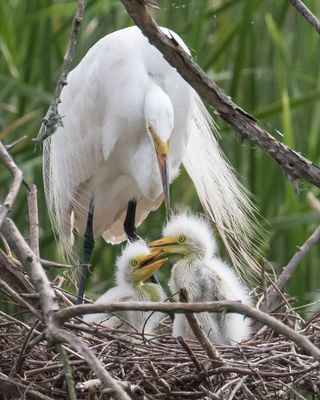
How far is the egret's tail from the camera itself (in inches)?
116

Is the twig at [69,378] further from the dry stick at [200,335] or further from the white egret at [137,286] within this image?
the white egret at [137,286]

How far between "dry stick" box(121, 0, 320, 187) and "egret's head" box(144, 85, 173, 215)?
3.03 ft

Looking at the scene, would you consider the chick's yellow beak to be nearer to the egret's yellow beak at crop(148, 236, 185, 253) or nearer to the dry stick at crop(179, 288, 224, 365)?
the egret's yellow beak at crop(148, 236, 185, 253)

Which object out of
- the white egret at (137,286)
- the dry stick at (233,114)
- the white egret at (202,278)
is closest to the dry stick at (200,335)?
the dry stick at (233,114)

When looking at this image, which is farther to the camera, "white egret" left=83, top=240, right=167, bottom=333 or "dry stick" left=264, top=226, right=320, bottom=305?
"white egret" left=83, top=240, right=167, bottom=333

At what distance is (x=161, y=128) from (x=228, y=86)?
4.19ft

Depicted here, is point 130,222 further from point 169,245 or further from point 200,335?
point 200,335

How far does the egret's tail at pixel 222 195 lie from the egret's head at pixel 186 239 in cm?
27

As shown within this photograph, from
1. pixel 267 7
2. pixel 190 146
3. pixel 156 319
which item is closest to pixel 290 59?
pixel 267 7

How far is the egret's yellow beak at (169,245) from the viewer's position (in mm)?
2586

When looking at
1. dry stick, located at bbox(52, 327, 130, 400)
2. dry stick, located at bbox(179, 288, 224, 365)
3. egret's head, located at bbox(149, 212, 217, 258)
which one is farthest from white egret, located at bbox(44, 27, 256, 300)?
dry stick, located at bbox(52, 327, 130, 400)

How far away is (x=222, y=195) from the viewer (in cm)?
307

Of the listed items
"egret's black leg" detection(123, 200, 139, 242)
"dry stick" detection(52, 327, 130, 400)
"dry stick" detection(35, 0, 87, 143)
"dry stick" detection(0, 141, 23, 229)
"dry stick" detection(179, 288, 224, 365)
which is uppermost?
"dry stick" detection(35, 0, 87, 143)

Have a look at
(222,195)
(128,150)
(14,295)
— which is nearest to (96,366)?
(14,295)
